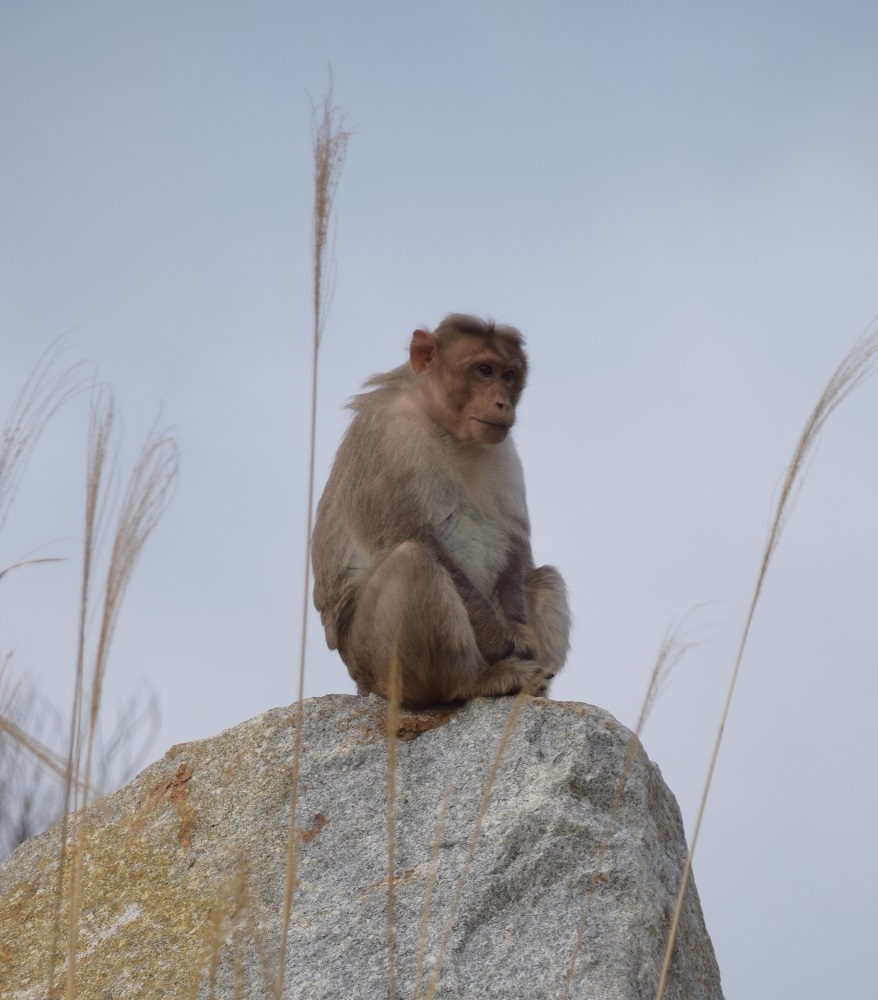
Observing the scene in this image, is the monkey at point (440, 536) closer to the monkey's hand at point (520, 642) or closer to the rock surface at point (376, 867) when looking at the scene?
the monkey's hand at point (520, 642)

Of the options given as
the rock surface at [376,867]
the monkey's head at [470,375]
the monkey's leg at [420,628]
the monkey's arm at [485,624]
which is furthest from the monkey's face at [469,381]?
the rock surface at [376,867]

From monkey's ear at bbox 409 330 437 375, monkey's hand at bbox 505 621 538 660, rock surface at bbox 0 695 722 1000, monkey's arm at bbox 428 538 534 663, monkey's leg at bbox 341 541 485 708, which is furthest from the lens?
monkey's ear at bbox 409 330 437 375

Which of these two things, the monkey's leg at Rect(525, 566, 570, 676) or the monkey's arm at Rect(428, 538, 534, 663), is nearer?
the monkey's arm at Rect(428, 538, 534, 663)

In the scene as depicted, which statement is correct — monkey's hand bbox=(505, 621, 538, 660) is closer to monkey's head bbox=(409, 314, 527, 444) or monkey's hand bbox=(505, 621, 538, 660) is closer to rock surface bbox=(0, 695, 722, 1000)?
rock surface bbox=(0, 695, 722, 1000)

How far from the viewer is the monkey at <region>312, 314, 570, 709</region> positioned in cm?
538

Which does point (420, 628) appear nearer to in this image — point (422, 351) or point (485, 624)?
point (485, 624)

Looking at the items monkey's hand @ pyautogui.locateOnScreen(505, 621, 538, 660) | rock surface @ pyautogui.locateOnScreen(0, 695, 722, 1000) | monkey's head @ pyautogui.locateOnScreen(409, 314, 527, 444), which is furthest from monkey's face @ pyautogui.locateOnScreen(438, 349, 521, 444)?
rock surface @ pyautogui.locateOnScreen(0, 695, 722, 1000)

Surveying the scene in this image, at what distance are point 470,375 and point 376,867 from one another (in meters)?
2.66

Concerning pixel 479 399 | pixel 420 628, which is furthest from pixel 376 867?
pixel 479 399

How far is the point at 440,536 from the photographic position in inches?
234

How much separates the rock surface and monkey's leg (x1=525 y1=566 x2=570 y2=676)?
81cm

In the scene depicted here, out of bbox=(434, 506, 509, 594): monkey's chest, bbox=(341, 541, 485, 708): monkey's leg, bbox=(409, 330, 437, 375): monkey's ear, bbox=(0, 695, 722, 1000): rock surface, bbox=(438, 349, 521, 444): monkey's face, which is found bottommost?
bbox=(0, 695, 722, 1000): rock surface

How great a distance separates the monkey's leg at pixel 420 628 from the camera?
5324mm

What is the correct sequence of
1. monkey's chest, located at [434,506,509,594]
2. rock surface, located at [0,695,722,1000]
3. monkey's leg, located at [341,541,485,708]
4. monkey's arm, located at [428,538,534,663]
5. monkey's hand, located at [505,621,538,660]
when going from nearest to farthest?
1. rock surface, located at [0,695,722,1000]
2. monkey's leg, located at [341,541,485,708]
3. monkey's arm, located at [428,538,534,663]
4. monkey's hand, located at [505,621,538,660]
5. monkey's chest, located at [434,506,509,594]
